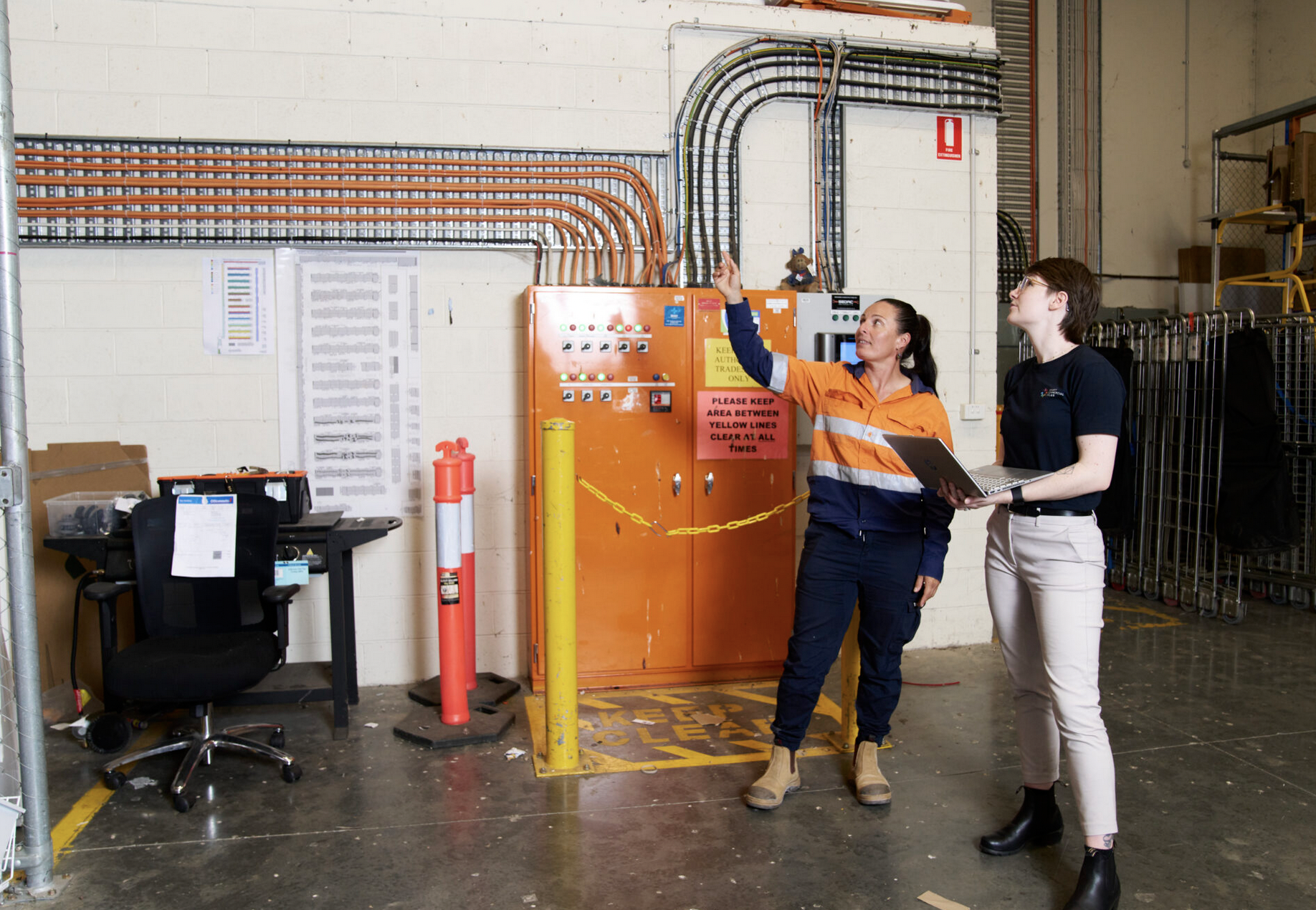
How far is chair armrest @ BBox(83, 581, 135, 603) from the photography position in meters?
3.01

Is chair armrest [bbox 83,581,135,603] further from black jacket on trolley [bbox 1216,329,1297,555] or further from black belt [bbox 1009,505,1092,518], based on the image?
black jacket on trolley [bbox 1216,329,1297,555]

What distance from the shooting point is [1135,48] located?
7.42 metres

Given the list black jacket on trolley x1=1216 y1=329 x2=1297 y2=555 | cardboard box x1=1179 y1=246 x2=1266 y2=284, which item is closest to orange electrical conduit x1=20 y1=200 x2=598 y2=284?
black jacket on trolley x1=1216 y1=329 x2=1297 y2=555

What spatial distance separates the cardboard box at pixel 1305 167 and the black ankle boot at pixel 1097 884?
231 inches

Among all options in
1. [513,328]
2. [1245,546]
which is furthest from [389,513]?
[1245,546]

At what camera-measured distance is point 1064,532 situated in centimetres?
227

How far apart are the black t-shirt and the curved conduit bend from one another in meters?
2.06

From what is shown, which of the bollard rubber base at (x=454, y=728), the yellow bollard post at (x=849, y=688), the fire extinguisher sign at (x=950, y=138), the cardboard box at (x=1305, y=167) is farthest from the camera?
the cardboard box at (x=1305, y=167)

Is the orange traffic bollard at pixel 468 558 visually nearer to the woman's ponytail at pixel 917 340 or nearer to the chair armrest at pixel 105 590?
the chair armrest at pixel 105 590

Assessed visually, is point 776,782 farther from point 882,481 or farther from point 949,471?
point 949,471

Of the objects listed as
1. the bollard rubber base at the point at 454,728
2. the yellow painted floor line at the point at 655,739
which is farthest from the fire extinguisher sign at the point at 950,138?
the bollard rubber base at the point at 454,728

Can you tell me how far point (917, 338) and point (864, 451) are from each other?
1.33ft

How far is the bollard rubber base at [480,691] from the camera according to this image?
380 cm

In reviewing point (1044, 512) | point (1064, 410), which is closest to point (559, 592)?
point (1044, 512)
